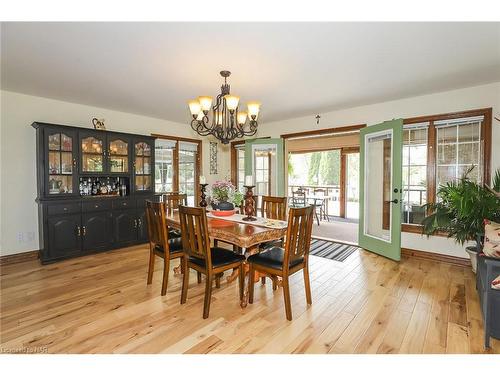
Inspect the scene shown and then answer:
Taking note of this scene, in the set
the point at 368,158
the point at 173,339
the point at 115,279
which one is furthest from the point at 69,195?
the point at 368,158

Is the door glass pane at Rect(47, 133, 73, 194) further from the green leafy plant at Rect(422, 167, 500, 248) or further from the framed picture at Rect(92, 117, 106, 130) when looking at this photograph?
the green leafy plant at Rect(422, 167, 500, 248)

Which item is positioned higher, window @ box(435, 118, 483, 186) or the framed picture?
the framed picture

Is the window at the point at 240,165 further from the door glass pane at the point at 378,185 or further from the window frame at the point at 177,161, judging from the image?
the door glass pane at the point at 378,185

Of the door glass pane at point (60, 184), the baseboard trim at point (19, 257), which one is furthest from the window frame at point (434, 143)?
the baseboard trim at point (19, 257)

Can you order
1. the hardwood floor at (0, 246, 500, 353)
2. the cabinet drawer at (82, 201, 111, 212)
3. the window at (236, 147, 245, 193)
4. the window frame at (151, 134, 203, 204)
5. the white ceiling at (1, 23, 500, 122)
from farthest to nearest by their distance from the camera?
the window at (236, 147, 245, 193) → the window frame at (151, 134, 203, 204) → the cabinet drawer at (82, 201, 111, 212) → the white ceiling at (1, 23, 500, 122) → the hardwood floor at (0, 246, 500, 353)

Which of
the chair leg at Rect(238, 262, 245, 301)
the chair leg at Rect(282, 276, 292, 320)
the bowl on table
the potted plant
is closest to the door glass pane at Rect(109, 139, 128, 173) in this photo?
the bowl on table

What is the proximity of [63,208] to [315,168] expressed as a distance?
7.52m

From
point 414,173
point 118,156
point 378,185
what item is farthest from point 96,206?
point 414,173

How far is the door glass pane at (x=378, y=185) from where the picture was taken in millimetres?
3852

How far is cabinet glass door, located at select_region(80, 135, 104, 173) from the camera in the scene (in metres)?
3.84

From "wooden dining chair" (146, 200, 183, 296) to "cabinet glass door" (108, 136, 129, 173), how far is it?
6.12 ft

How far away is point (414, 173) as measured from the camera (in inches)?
154

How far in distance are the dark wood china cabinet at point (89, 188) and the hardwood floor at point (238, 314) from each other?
0.56m
